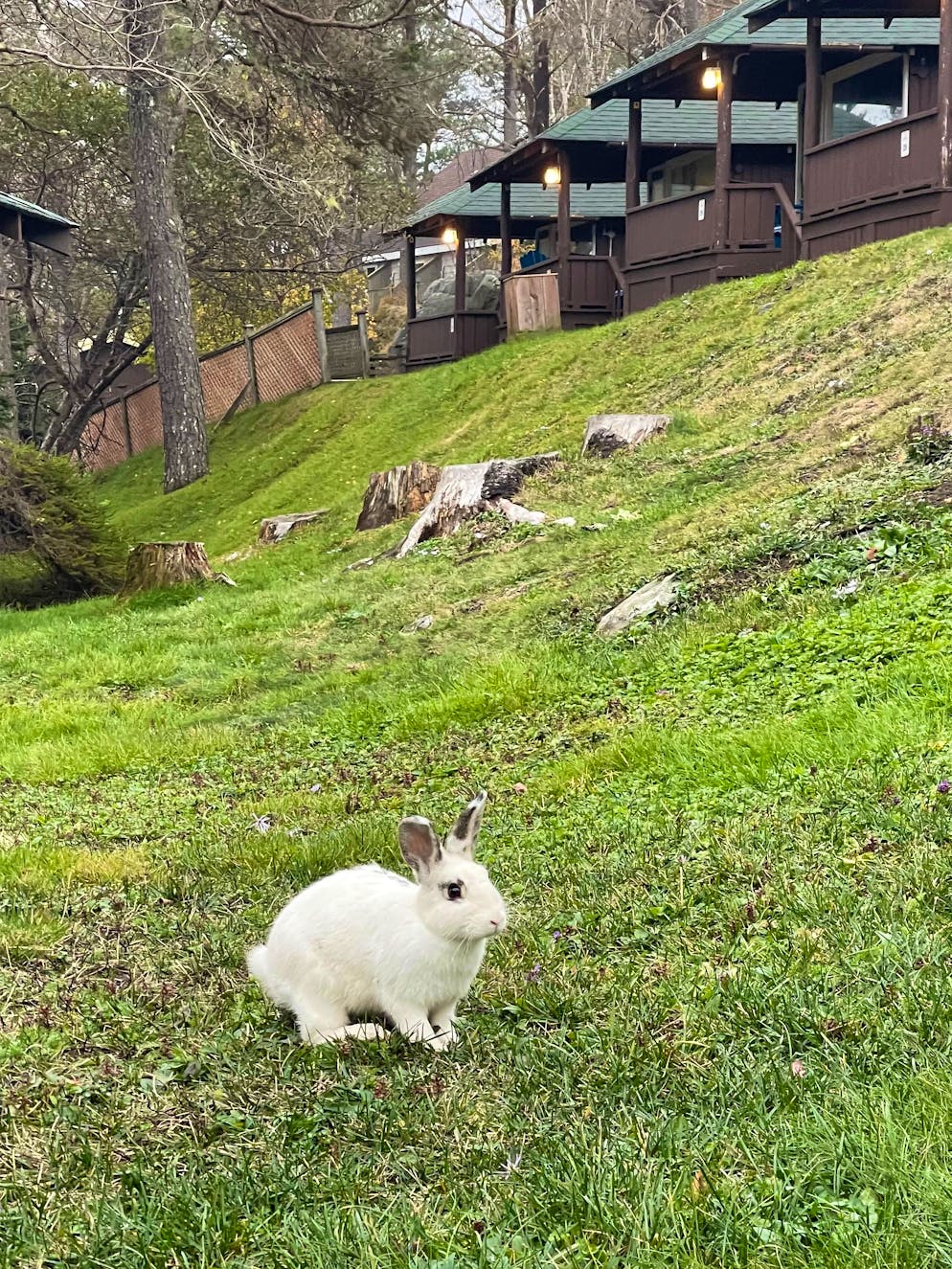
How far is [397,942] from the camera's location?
3.61m

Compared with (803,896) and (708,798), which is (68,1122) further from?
(708,798)

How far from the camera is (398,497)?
18.2m

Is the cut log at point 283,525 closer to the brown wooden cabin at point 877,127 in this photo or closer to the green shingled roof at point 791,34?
the brown wooden cabin at point 877,127

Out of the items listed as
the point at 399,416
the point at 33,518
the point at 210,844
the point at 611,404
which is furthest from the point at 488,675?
the point at 399,416

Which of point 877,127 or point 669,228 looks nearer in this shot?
point 877,127

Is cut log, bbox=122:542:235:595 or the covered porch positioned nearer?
cut log, bbox=122:542:235:595

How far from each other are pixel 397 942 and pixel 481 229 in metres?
36.7

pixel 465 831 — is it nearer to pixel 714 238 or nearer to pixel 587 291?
pixel 714 238

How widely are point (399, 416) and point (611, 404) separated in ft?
29.0

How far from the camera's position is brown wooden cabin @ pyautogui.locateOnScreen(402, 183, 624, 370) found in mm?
32938

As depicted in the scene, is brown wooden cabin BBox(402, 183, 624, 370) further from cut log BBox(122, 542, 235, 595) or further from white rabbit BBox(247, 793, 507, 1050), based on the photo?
white rabbit BBox(247, 793, 507, 1050)

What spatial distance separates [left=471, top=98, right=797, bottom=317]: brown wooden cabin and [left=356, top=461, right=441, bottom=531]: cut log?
9.26 metres

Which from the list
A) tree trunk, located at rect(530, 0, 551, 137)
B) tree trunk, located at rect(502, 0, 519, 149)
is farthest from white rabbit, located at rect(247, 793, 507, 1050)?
tree trunk, located at rect(530, 0, 551, 137)

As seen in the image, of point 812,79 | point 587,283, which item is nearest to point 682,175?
point 587,283
